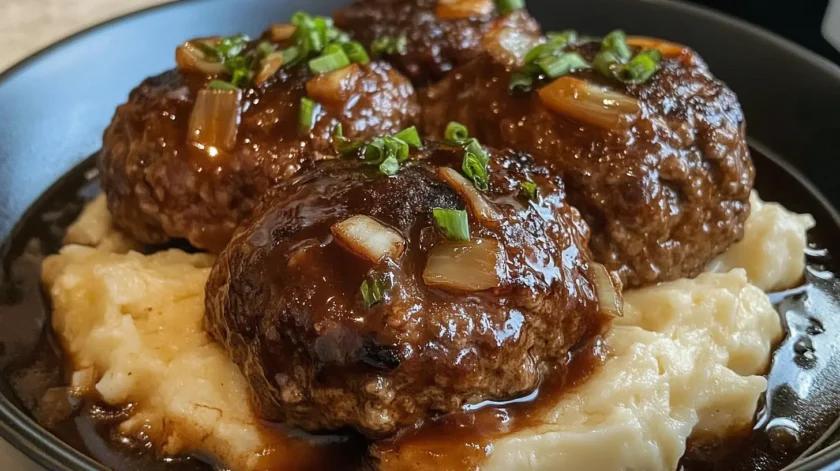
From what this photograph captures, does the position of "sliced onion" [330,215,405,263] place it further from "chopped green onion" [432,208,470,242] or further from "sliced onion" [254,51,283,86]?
"sliced onion" [254,51,283,86]

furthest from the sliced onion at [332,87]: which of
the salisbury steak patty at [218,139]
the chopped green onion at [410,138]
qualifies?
the chopped green onion at [410,138]

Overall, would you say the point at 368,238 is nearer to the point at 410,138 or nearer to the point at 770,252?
the point at 410,138

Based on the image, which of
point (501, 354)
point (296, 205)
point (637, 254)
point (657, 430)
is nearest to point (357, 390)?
point (501, 354)

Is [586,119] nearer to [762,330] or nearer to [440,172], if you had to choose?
[440,172]

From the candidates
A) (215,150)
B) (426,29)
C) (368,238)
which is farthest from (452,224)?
(426,29)

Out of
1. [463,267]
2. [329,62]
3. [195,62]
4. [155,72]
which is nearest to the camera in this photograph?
[463,267]

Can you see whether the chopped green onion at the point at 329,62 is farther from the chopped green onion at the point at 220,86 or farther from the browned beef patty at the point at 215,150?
the chopped green onion at the point at 220,86
